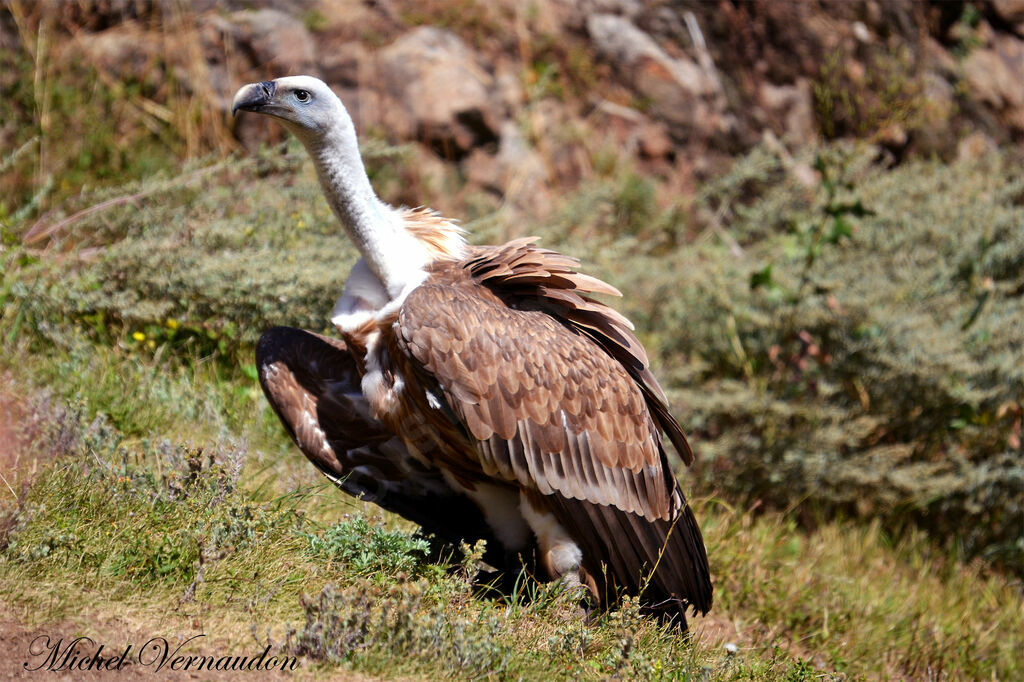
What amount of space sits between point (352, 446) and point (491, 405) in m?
0.89

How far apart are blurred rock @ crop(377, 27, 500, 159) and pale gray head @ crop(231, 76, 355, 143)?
4834mm

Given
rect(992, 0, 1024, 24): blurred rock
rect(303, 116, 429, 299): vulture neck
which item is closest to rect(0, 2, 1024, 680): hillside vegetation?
rect(303, 116, 429, 299): vulture neck

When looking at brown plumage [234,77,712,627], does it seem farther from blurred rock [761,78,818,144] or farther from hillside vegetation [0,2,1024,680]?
blurred rock [761,78,818,144]

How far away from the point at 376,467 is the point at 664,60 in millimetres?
7019

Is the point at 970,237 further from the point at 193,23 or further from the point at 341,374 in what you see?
the point at 193,23

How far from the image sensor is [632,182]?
875 centimetres

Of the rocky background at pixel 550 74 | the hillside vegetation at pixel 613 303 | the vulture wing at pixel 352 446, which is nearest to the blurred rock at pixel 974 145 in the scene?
the rocky background at pixel 550 74

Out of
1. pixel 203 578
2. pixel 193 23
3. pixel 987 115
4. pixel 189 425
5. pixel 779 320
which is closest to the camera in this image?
pixel 203 578

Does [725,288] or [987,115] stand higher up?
[987,115]

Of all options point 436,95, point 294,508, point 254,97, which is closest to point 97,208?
point 254,97

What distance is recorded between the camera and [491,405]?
3.63 metres

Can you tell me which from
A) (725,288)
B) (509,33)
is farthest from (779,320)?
(509,33)

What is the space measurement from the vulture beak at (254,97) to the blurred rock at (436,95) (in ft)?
16.0

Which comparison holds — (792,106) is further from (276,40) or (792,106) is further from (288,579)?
(288,579)
